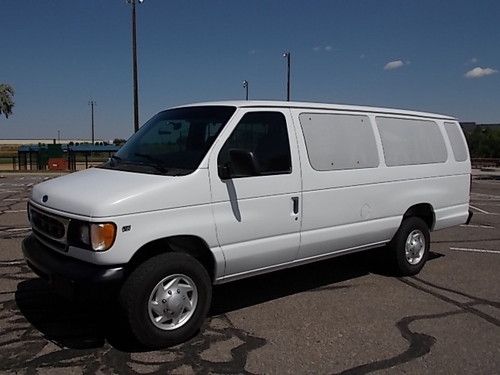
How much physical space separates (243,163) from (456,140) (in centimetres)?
381

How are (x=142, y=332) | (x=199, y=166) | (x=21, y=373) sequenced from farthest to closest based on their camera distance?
(x=199, y=166), (x=142, y=332), (x=21, y=373)

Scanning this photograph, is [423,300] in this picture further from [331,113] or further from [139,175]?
[139,175]

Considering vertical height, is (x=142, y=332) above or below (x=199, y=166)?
below

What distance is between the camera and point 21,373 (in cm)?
347

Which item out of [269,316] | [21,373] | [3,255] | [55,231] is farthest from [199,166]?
[3,255]

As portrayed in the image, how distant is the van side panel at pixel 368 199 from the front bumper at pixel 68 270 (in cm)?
193

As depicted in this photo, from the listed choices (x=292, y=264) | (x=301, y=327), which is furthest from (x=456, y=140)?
(x=301, y=327)

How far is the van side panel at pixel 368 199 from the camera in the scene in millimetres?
4805

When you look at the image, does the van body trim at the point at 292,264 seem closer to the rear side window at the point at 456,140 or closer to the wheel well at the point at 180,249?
the wheel well at the point at 180,249

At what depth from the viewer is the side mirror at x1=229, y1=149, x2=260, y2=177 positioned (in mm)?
4051

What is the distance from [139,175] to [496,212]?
10629 millimetres

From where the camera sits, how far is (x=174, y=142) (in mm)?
4574

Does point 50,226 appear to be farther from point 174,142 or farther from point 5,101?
point 5,101

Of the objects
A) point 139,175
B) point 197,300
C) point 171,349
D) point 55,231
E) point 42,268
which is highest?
point 139,175
